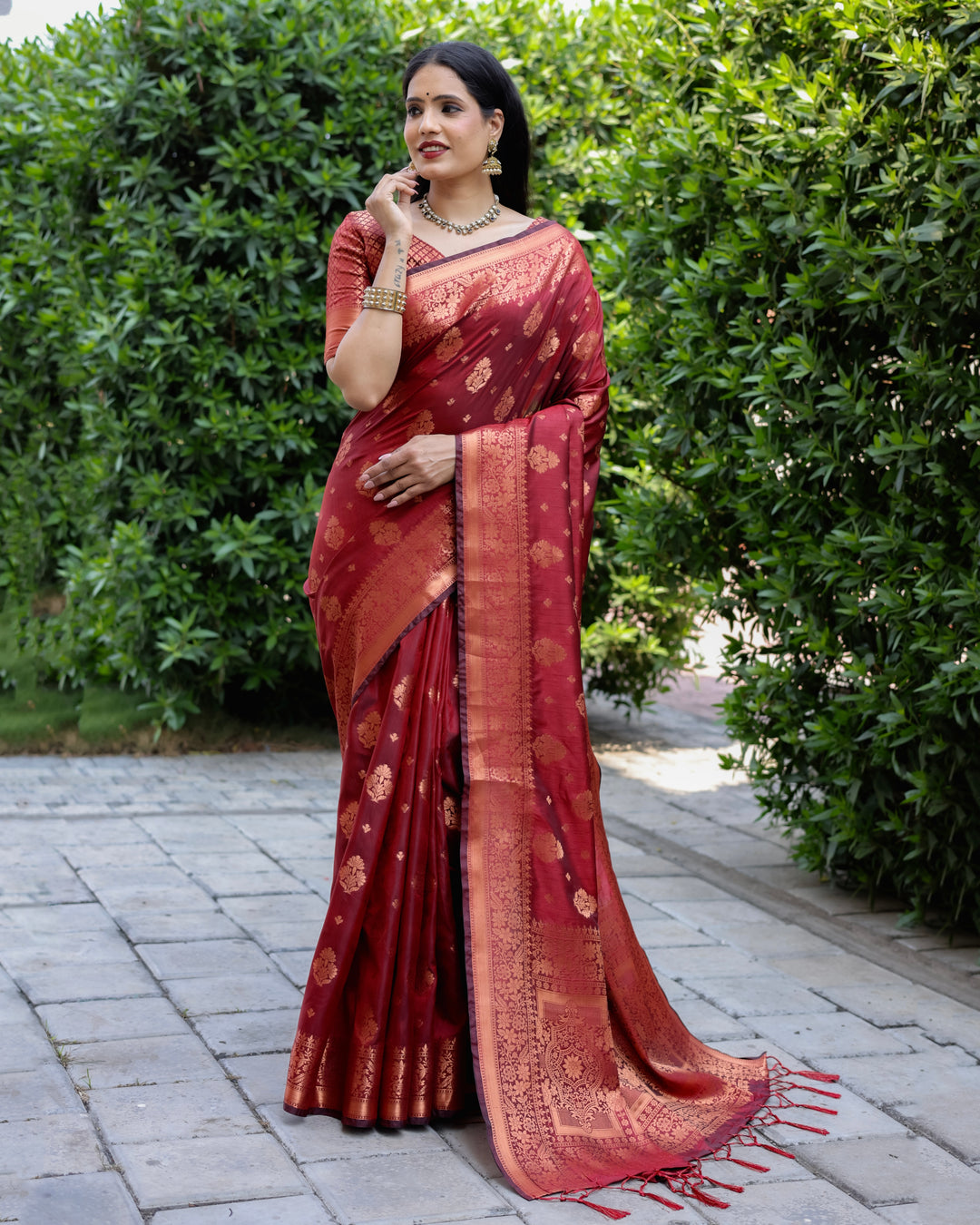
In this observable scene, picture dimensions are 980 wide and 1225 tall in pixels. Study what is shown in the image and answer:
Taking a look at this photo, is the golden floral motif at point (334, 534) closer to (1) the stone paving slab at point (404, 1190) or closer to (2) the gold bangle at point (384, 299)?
(2) the gold bangle at point (384, 299)

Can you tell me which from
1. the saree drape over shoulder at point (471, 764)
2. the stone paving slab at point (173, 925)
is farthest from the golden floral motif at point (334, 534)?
the stone paving slab at point (173, 925)

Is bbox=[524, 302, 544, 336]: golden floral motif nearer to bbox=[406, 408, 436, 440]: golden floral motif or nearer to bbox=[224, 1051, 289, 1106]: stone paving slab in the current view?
bbox=[406, 408, 436, 440]: golden floral motif

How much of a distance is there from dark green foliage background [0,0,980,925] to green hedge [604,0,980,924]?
0.05ft

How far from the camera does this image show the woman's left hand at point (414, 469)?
9.89ft

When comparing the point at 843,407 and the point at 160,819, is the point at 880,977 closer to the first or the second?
the point at 843,407

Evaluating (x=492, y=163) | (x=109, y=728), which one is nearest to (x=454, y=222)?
(x=492, y=163)

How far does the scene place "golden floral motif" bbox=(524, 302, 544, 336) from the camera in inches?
120

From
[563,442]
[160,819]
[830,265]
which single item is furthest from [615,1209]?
[160,819]

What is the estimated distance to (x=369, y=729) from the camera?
3.05 metres

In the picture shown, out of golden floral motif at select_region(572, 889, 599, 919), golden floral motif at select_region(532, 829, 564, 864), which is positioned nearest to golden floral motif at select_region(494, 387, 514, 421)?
golden floral motif at select_region(532, 829, 564, 864)

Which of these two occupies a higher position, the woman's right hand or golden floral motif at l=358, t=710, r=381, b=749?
the woman's right hand

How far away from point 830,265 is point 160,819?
3130 mm

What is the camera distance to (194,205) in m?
6.29

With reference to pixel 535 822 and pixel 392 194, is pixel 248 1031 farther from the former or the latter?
pixel 392 194
